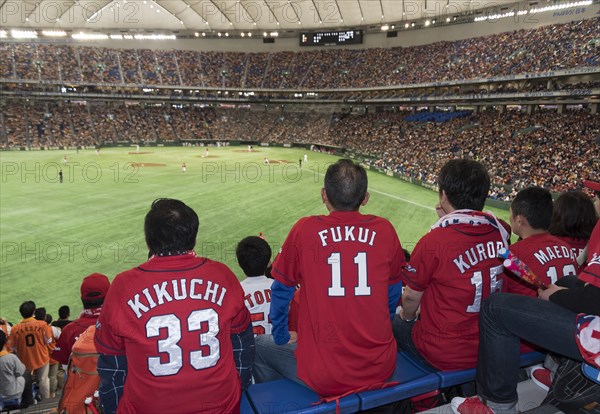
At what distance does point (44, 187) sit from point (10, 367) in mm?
24912

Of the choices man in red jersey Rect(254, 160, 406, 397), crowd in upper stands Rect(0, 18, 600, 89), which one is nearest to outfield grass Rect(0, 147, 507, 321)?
man in red jersey Rect(254, 160, 406, 397)

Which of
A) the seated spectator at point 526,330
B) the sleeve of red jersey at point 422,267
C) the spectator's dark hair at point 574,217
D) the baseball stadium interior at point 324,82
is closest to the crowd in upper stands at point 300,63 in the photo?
the baseball stadium interior at point 324,82

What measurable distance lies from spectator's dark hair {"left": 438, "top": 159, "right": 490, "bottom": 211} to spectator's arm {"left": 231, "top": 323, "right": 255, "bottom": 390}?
2.23m

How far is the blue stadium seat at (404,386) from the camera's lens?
3113 mm

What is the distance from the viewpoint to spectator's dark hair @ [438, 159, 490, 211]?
3.69 meters

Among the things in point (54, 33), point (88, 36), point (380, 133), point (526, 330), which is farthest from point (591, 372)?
point (54, 33)

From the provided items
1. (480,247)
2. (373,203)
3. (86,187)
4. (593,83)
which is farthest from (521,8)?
(480,247)

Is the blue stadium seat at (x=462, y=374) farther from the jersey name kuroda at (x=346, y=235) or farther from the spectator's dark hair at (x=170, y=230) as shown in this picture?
the spectator's dark hair at (x=170, y=230)

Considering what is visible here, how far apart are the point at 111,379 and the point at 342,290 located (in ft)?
6.13

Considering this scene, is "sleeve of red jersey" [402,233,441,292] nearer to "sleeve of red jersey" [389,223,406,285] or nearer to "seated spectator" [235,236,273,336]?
"sleeve of red jersey" [389,223,406,285]

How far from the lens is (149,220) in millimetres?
2955

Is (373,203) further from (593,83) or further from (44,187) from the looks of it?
(593,83)

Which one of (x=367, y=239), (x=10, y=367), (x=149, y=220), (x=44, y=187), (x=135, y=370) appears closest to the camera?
(x=135, y=370)

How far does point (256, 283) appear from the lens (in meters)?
4.75
